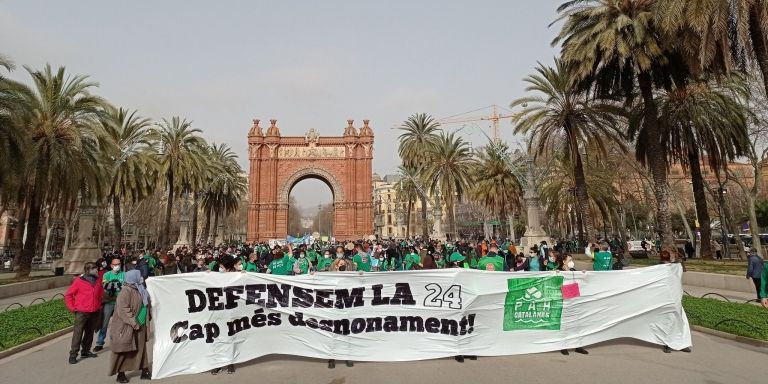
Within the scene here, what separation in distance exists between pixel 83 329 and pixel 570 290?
8148mm

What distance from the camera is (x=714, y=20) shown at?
43.1 ft

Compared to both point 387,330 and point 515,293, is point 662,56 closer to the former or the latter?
point 515,293

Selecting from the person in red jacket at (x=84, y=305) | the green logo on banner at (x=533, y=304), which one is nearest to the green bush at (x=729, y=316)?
the green logo on banner at (x=533, y=304)

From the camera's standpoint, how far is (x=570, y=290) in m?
7.36

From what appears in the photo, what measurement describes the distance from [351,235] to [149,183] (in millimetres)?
27484

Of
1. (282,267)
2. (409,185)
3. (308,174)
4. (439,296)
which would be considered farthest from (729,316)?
(308,174)

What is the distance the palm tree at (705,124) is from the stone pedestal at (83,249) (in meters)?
28.7

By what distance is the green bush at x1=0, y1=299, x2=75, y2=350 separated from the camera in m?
8.46

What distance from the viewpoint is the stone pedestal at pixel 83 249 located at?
68.3ft

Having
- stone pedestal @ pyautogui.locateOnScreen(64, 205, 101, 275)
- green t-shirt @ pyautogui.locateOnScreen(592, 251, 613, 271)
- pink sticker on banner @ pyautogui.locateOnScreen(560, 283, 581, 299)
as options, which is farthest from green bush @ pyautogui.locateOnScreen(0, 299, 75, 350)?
green t-shirt @ pyautogui.locateOnScreen(592, 251, 613, 271)

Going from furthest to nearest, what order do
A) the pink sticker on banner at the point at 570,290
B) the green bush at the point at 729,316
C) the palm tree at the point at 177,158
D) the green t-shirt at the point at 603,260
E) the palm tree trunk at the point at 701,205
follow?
the palm tree at the point at 177,158
the palm tree trunk at the point at 701,205
the green t-shirt at the point at 603,260
the green bush at the point at 729,316
the pink sticker on banner at the point at 570,290

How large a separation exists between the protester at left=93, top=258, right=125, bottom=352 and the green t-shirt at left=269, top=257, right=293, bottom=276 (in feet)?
11.5

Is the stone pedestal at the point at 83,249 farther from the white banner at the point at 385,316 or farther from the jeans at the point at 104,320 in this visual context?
the white banner at the point at 385,316

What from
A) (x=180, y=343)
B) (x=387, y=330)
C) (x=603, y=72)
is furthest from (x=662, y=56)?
(x=180, y=343)
